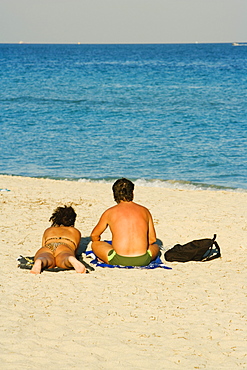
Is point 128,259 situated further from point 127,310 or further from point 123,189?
point 127,310

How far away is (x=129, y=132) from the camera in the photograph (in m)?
21.7

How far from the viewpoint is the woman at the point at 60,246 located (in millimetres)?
6398

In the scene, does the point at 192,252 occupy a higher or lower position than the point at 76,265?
higher

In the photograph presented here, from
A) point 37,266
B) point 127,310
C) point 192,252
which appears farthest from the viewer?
point 192,252

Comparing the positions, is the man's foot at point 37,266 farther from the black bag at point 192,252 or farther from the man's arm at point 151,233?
the black bag at point 192,252

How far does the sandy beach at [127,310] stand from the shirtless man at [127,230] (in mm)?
167

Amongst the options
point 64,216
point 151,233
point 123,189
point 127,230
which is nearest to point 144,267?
point 151,233

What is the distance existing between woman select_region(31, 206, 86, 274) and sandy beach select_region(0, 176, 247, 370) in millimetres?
130

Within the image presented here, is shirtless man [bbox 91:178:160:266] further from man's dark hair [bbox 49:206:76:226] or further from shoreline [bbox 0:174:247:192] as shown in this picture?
shoreline [bbox 0:174:247:192]

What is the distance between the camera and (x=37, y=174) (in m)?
15.2

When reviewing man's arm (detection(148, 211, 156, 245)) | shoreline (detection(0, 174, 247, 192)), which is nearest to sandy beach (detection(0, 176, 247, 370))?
man's arm (detection(148, 211, 156, 245))

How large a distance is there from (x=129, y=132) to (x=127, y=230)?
15.4 metres

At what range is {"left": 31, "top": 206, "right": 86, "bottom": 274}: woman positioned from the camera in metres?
6.40

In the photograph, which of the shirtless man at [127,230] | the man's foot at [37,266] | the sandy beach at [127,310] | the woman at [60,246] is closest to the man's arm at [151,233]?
the shirtless man at [127,230]
